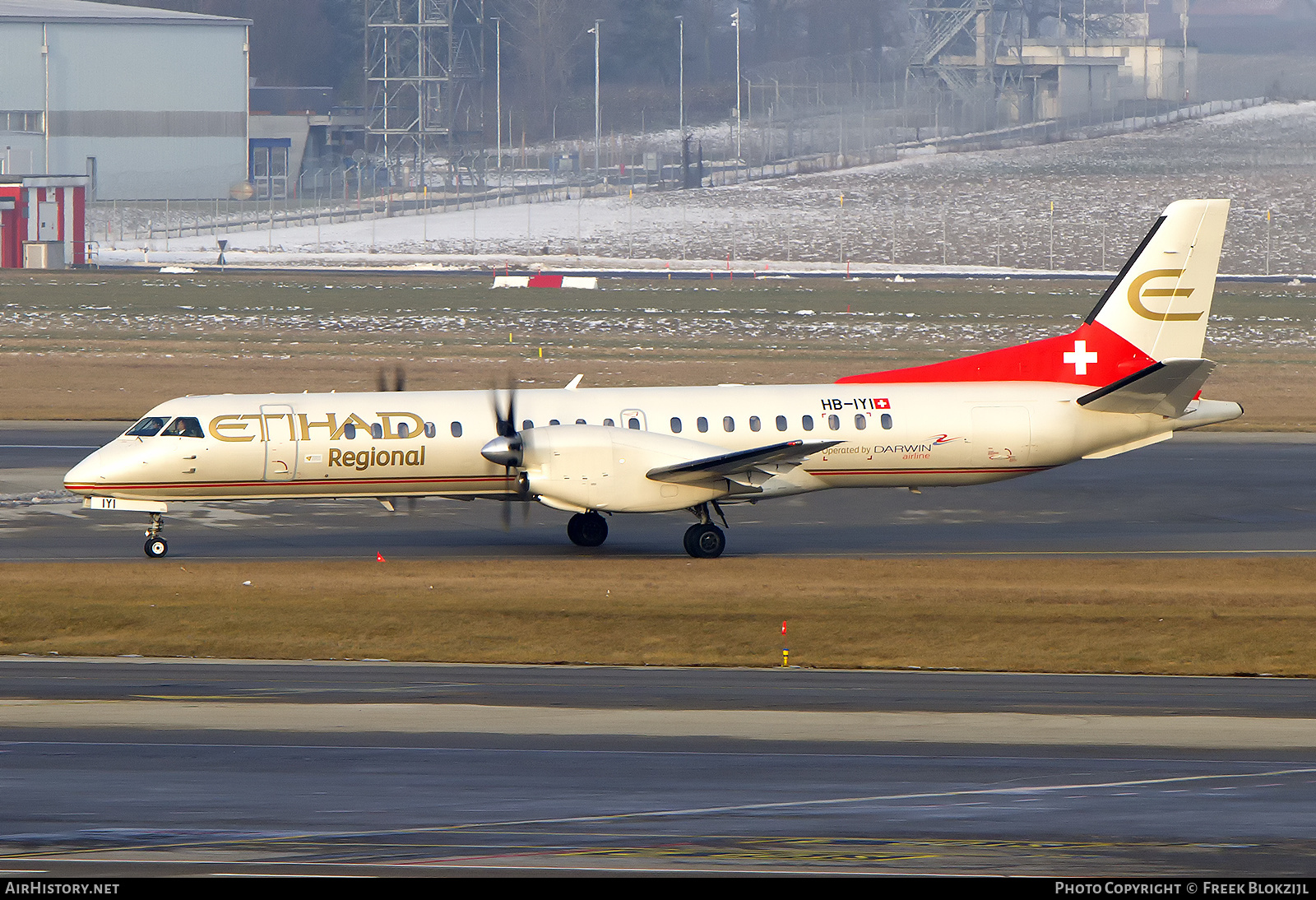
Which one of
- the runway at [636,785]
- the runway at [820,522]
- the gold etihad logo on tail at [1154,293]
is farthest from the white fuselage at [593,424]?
the runway at [636,785]

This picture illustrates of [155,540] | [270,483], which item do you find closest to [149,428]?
[155,540]

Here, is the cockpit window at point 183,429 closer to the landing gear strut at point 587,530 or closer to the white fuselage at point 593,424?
the white fuselage at point 593,424

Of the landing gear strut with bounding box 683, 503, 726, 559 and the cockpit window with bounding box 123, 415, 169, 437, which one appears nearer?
the cockpit window with bounding box 123, 415, 169, 437

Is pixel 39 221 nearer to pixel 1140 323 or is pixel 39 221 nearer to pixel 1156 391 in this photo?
pixel 1140 323

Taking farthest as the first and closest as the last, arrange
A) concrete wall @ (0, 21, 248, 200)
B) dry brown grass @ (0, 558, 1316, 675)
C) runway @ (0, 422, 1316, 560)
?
concrete wall @ (0, 21, 248, 200) < runway @ (0, 422, 1316, 560) < dry brown grass @ (0, 558, 1316, 675)

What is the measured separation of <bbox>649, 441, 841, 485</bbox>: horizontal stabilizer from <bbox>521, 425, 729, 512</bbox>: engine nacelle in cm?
19

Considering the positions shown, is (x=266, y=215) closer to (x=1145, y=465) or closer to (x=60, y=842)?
(x=1145, y=465)

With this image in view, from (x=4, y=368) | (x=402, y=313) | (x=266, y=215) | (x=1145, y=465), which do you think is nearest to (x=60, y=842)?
(x=1145, y=465)

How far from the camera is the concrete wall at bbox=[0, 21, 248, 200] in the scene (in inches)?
4542

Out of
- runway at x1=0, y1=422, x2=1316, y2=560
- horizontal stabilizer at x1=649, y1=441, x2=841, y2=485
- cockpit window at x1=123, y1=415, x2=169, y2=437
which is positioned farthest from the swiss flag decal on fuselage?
cockpit window at x1=123, y1=415, x2=169, y2=437

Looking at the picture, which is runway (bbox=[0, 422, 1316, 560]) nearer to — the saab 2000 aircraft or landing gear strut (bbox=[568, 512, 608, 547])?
landing gear strut (bbox=[568, 512, 608, 547])

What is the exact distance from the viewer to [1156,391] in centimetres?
3164

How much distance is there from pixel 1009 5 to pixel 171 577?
135 m

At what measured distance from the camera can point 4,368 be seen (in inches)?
2383
